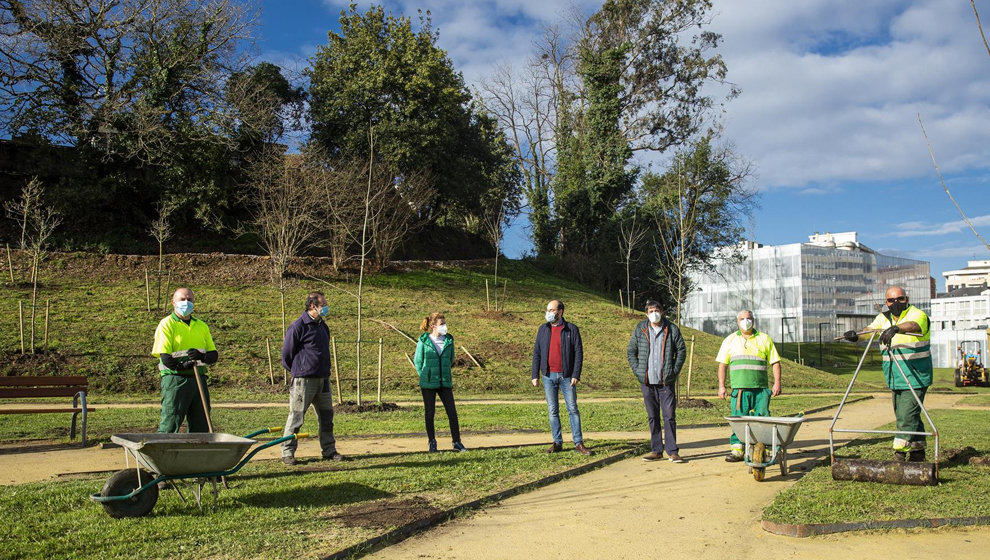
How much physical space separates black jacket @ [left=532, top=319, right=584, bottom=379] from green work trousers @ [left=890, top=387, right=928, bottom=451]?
364cm

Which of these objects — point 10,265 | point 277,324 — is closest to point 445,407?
point 277,324

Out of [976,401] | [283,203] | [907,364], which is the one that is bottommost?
[976,401]

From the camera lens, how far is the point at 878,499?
20.6 feet

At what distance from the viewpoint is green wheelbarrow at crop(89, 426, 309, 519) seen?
5.53m

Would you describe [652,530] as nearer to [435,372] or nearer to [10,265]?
[435,372]

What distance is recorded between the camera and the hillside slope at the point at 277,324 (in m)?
20.1

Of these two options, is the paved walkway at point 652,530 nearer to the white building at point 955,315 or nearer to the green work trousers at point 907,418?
the green work trousers at point 907,418

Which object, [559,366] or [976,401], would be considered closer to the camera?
[559,366]

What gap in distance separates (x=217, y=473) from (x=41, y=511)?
1.33 meters

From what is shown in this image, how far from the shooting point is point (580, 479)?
782 centimetres

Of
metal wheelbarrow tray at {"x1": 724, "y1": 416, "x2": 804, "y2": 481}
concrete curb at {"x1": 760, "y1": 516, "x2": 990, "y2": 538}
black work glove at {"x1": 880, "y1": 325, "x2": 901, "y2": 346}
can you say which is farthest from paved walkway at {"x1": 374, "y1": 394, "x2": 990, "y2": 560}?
black work glove at {"x1": 880, "y1": 325, "x2": 901, "y2": 346}

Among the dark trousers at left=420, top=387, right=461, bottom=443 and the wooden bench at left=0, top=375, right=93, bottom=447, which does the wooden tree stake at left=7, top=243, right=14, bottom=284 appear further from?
the dark trousers at left=420, top=387, right=461, bottom=443

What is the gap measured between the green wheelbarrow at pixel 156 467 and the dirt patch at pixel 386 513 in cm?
101

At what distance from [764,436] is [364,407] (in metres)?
9.48
